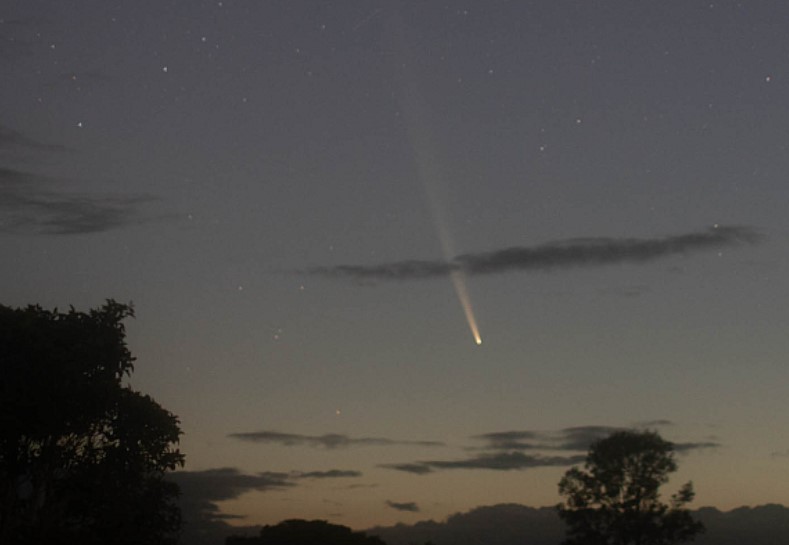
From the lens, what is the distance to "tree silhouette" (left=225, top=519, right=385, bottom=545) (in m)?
64.4

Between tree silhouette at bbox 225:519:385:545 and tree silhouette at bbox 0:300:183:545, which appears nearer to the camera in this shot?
tree silhouette at bbox 0:300:183:545

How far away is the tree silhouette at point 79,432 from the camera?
1684 inches

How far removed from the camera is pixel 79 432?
44.4 meters

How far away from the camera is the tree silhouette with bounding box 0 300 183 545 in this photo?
42.8 metres

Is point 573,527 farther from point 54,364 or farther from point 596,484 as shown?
point 54,364

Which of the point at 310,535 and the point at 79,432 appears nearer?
the point at 79,432

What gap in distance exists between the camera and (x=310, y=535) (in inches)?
2603

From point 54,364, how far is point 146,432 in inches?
179

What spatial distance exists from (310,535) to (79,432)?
972 inches

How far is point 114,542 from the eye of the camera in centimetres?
4097

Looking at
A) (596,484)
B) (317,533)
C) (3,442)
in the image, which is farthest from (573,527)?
(3,442)

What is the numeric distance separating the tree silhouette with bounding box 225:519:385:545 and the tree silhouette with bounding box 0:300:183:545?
18.8 meters

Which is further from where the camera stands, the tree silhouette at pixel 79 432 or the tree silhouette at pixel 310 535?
the tree silhouette at pixel 310 535

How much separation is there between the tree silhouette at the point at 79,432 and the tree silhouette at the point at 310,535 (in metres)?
18.8
